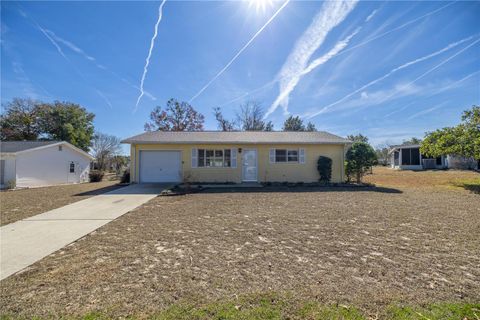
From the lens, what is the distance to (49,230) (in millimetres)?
4848

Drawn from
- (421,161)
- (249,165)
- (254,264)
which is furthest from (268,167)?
(421,161)

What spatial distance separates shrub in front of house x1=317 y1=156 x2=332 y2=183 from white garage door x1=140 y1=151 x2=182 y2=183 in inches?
340

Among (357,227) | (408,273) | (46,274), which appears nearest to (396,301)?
(408,273)

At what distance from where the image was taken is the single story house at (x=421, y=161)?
22359 mm

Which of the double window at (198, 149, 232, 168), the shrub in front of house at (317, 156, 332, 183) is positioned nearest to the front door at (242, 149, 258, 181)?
the double window at (198, 149, 232, 168)

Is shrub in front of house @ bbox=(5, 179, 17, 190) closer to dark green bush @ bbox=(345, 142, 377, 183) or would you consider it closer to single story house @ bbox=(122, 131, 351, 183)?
single story house @ bbox=(122, 131, 351, 183)

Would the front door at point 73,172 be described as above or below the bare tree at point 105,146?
below

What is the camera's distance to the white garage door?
13086 mm

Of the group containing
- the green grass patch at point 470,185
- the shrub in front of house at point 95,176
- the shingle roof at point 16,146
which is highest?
the shingle roof at point 16,146

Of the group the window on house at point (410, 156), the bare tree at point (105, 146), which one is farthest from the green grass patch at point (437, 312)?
the bare tree at point (105, 146)

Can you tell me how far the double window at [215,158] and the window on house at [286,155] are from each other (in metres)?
3.05

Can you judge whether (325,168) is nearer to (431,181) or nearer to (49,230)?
(431,181)

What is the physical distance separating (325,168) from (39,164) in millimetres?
19080

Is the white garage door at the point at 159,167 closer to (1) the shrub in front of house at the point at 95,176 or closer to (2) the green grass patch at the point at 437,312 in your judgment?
(1) the shrub in front of house at the point at 95,176
